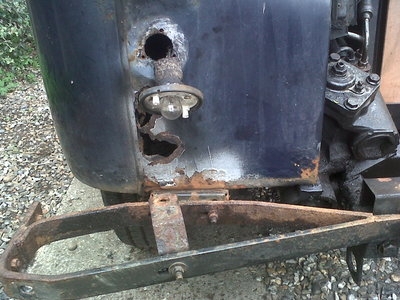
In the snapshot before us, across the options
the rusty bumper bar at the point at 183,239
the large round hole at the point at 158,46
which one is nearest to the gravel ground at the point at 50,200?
the rusty bumper bar at the point at 183,239

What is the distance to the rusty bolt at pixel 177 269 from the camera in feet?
4.90

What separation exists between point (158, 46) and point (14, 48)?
194 inches

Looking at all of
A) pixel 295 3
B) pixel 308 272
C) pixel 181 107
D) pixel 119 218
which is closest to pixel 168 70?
pixel 181 107

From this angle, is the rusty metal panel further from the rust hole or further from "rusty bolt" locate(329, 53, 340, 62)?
"rusty bolt" locate(329, 53, 340, 62)

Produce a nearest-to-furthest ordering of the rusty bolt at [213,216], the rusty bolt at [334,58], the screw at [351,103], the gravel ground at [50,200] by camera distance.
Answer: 1. the rusty bolt at [213,216]
2. the screw at [351,103]
3. the rusty bolt at [334,58]
4. the gravel ground at [50,200]

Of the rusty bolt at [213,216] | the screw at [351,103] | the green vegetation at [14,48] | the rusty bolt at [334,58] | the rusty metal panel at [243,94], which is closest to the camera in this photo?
the rusty metal panel at [243,94]

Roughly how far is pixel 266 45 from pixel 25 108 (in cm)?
383

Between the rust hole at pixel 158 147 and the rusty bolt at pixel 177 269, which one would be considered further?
the rust hole at pixel 158 147

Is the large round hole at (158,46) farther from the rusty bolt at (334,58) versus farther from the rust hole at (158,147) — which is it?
the rusty bolt at (334,58)

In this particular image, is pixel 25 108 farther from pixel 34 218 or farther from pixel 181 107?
pixel 181 107

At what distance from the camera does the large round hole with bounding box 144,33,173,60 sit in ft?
4.88

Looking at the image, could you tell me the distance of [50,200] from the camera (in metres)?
3.34

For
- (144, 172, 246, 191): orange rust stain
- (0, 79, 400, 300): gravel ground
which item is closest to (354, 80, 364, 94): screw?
(144, 172, 246, 191): orange rust stain

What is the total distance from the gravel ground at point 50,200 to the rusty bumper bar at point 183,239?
86cm
